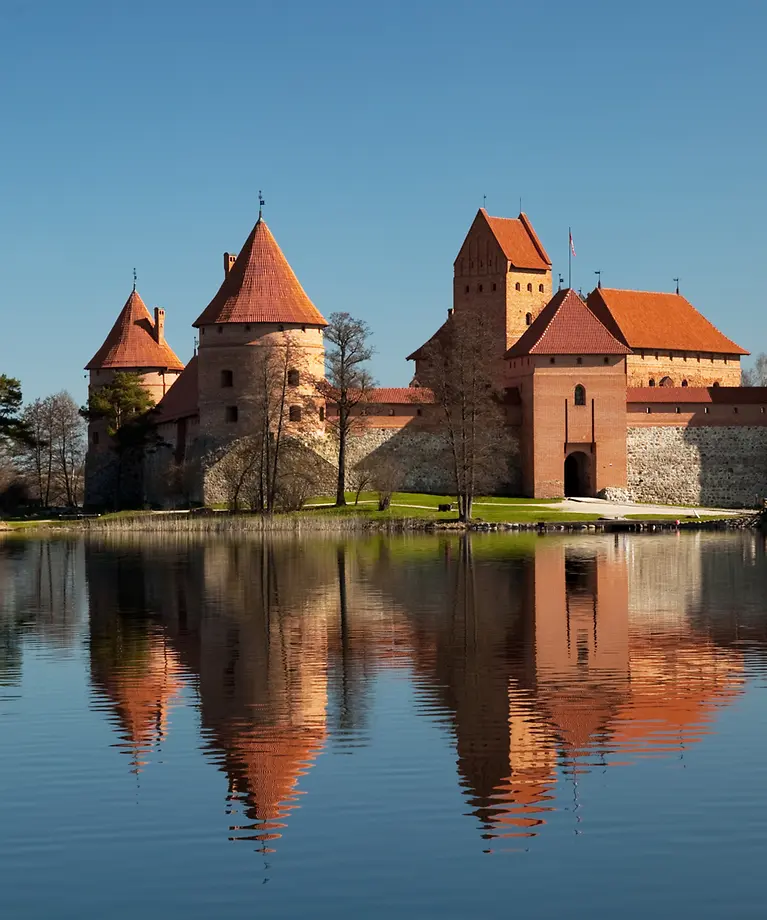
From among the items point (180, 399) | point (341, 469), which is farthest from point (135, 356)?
point (341, 469)

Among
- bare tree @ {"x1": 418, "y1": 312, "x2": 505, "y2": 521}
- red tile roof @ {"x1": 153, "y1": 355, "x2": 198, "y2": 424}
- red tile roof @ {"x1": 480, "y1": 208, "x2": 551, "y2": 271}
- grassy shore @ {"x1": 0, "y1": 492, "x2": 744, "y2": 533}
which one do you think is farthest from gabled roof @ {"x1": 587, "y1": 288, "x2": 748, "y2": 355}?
red tile roof @ {"x1": 153, "y1": 355, "x2": 198, "y2": 424}

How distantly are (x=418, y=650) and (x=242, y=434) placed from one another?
32810mm

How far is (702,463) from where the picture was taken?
52312mm

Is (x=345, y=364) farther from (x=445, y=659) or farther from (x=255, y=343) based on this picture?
(x=445, y=659)

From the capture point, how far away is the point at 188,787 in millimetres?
10836

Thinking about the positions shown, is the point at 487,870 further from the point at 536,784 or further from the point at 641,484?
the point at 641,484

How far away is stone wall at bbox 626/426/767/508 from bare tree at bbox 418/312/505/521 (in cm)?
504

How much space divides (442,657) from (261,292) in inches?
1353

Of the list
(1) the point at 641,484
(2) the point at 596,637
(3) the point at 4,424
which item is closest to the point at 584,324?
(1) the point at 641,484

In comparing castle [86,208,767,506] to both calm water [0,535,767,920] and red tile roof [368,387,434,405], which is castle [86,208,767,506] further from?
calm water [0,535,767,920]

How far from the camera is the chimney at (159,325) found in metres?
60.6

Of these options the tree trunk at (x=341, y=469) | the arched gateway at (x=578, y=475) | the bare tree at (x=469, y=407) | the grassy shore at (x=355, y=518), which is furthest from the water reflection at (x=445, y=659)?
the arched gateway at (x=578, y=475)

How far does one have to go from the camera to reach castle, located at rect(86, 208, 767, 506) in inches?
1962

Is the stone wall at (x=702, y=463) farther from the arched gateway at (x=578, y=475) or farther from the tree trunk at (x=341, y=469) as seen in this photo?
the tree trunk at (x=341, y=469)
